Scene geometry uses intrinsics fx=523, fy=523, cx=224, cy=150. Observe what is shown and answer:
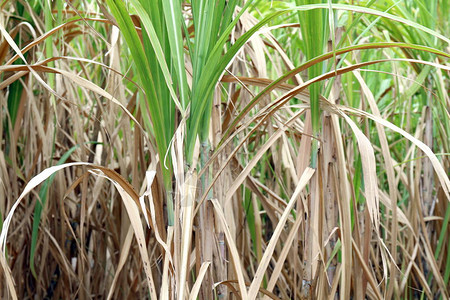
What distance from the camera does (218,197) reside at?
2.21ft

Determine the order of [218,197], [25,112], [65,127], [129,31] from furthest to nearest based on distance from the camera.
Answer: [65,127], [25,112], [218,197], [129,31]

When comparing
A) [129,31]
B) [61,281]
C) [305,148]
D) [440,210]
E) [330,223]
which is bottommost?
[61,281]

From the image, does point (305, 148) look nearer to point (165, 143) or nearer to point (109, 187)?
point (165, 143)

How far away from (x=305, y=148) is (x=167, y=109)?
0.22 metres

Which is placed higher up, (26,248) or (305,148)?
(305,148)

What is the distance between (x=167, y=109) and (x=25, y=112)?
0.55 m

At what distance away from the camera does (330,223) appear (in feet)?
2.41

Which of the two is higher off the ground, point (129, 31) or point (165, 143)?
point (129, 31)

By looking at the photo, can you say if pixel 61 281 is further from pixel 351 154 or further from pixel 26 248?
pixel 351 154

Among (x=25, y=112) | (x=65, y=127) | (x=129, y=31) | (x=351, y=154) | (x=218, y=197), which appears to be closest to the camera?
(x=129, y=31)

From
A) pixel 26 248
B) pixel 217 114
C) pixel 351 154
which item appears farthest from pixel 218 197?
pixel 26 248

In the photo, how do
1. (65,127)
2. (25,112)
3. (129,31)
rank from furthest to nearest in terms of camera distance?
1. (65,127)
2. (25,112)
3. (129,31)

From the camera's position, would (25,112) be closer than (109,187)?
Yes

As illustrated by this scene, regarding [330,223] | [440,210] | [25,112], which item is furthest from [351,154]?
[25,112]
